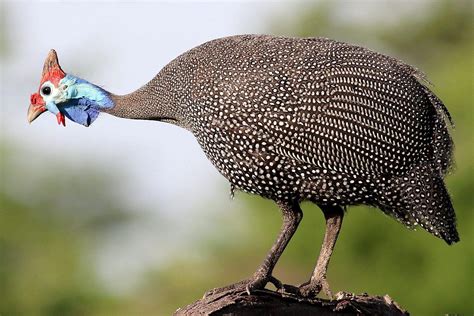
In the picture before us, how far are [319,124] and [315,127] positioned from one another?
0.03 metres

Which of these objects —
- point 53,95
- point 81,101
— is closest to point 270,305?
point 81,101

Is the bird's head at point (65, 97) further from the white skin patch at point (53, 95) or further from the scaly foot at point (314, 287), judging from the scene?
the scaly foot at point (314, 287)

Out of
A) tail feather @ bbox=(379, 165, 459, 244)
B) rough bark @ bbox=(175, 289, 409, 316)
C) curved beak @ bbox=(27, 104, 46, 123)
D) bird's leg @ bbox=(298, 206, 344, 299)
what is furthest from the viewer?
curved beak @ bbox=(27, 104, 46, 123)

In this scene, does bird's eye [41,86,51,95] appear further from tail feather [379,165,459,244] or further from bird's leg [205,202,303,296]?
tail feather [379,165,459,244]

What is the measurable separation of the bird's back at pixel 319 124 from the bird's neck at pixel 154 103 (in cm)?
18

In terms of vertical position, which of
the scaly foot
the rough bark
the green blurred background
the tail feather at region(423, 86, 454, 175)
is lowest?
the rough bark

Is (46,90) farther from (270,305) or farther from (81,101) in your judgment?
(270,305)

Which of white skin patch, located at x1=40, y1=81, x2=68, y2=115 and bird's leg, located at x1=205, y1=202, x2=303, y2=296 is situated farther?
white skin patch, located at x1=40, y1=81, x2=68, y2=115

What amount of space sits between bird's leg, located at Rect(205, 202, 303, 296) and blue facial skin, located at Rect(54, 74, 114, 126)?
5.36 feet

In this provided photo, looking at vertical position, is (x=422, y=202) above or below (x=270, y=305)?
above

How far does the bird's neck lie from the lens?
801 centimetres

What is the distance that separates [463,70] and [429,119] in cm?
1855

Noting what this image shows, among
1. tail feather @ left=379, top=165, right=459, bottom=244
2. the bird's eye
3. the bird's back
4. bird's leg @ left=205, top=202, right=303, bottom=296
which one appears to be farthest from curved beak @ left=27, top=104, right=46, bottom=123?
tail feather @ left=379, top=165, right=459, bottom=244

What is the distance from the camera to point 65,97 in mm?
8508
